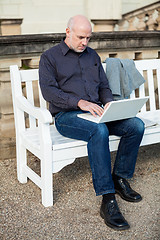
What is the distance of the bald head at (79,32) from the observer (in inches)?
135

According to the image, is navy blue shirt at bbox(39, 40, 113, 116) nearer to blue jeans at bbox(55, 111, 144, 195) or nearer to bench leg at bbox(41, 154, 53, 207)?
blue jeans at bbox(55, 111, 144, 195)

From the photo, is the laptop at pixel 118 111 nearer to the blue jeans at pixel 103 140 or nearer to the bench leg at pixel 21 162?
the blue jeans at pixel 103 140

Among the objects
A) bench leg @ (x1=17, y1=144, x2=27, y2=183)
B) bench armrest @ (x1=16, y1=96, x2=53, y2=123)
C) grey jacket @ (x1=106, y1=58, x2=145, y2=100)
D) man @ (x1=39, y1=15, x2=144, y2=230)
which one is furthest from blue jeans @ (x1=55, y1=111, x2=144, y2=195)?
grey jacket @ (x1=106, y1=58, x2=145, y2=100)

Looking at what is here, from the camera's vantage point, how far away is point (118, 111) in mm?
3217

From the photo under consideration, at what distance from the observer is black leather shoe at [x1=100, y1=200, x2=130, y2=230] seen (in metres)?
3.02

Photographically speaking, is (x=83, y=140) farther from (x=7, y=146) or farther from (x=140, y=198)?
(x=7, y=146)

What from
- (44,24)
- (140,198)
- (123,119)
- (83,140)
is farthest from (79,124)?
(44,24)

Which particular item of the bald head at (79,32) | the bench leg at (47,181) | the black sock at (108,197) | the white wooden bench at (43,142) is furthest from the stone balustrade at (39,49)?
the black sock at (108,197)

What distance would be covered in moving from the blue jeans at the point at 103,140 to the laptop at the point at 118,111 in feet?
0.15

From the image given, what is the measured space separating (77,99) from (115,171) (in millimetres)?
697

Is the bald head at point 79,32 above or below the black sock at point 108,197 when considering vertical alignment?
above

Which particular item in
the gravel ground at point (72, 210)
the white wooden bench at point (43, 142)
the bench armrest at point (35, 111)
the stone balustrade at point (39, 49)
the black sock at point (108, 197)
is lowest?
the gravel ground at point (72, 210)

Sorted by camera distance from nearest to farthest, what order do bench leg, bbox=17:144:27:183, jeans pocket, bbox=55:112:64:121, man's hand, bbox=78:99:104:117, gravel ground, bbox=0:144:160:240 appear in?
1. gravel ground, bbox=0:144:160:240
2. man's hand, bbox=78:99:104:117
3. jeans pocket, bbox=55:112:64:121
4. bench leg, bbox=17:144:27:183

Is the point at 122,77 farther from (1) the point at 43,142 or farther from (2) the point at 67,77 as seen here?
(1) the point at 43,142
